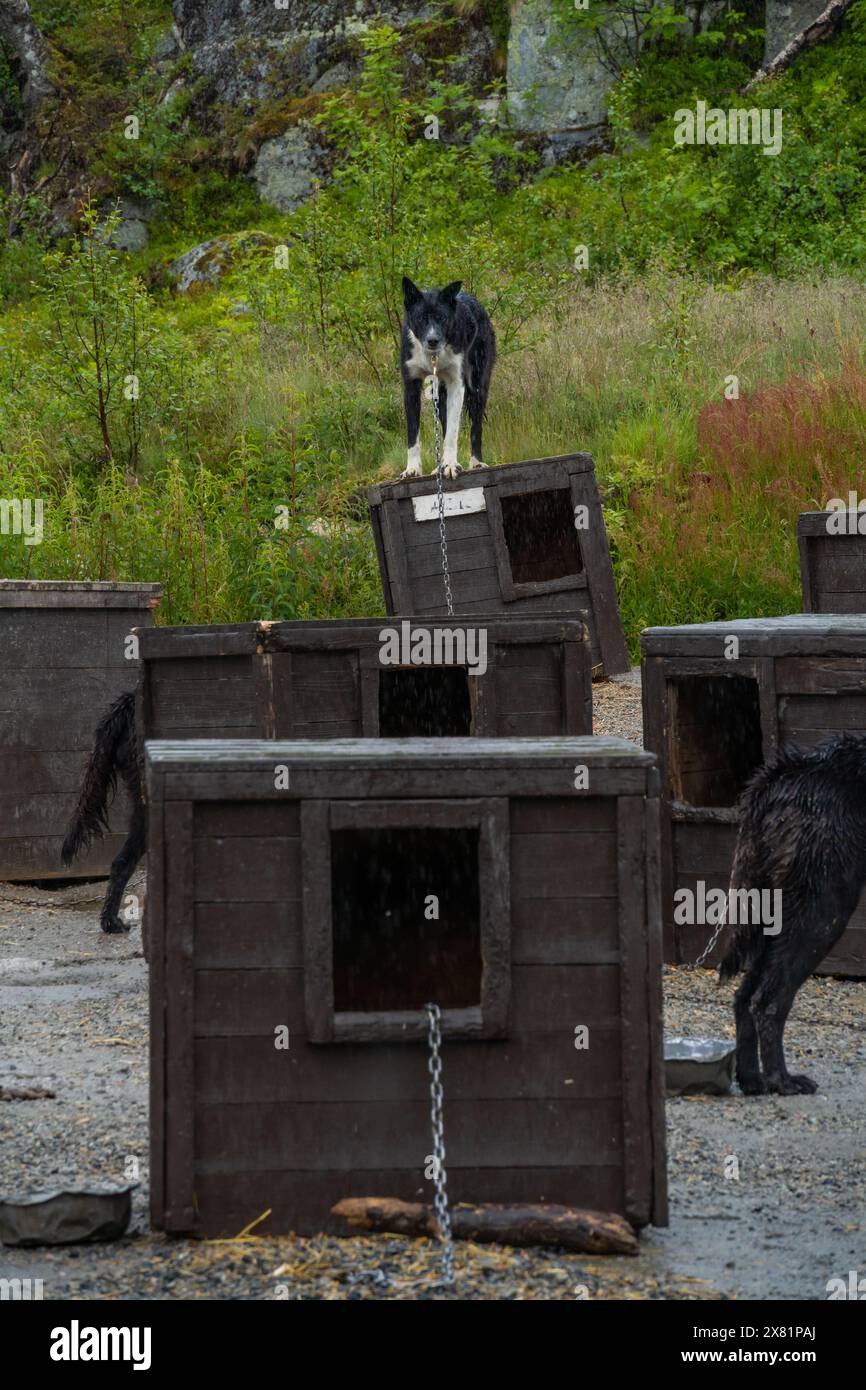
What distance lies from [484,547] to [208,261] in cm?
1390

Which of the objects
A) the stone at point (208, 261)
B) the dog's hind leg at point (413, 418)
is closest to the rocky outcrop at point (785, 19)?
the stone at point (208, 261)

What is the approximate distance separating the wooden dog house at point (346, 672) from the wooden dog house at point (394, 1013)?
2650mm

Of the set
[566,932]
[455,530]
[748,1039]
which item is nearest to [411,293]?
[455,530]

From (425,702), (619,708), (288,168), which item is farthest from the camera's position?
(288,168)

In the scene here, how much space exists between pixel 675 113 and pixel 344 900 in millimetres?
18981

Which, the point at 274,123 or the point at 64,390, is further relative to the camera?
the point at 274,123

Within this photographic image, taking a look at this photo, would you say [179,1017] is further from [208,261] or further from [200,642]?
[208,261]

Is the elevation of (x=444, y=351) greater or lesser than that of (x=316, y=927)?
greater

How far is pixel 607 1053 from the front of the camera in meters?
3.86

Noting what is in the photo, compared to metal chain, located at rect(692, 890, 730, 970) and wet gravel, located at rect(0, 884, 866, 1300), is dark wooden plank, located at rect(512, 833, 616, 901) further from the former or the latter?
metal chain, located at rect(692, 890, 730, 970)

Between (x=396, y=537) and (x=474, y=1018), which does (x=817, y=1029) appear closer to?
(x=474, y=1018)

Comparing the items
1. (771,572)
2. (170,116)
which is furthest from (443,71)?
(771,572)

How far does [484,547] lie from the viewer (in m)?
10.5

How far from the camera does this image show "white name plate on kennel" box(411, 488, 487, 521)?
10391 millimetres
